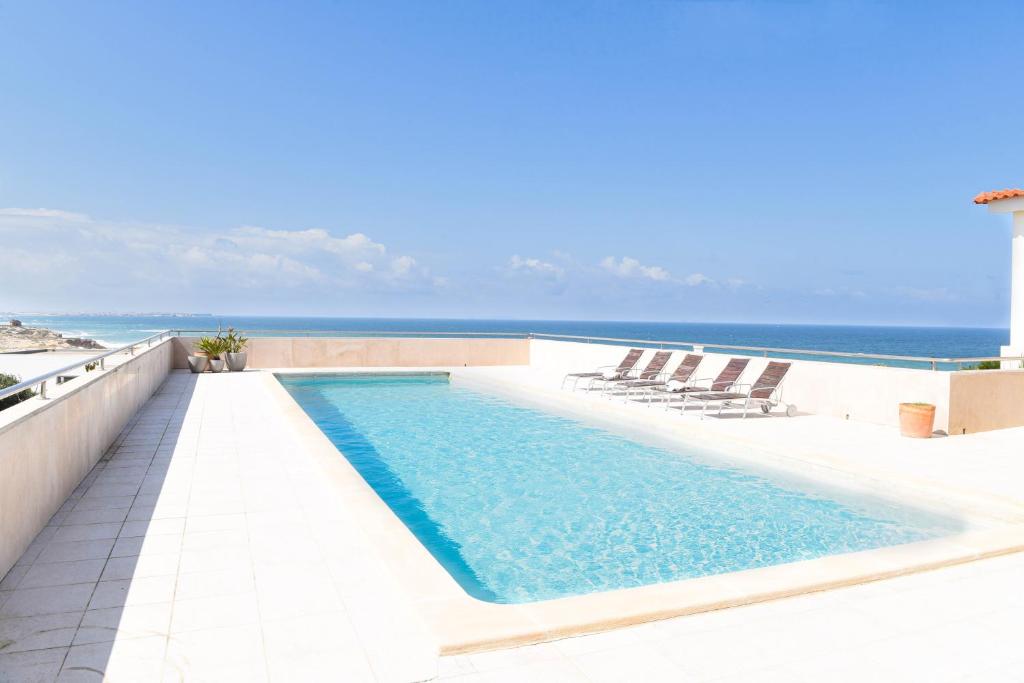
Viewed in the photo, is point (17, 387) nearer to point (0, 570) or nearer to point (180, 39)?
point (0, 570)

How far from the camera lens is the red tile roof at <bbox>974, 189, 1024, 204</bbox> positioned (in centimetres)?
1038

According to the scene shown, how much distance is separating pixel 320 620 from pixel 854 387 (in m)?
8.08

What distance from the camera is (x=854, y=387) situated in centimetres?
871

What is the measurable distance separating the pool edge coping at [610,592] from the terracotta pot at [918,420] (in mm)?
3432

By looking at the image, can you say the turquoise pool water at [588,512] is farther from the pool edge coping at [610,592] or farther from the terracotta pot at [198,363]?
the terracotta pot at [198,363]

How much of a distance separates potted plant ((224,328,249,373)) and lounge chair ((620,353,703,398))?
8.11 metres

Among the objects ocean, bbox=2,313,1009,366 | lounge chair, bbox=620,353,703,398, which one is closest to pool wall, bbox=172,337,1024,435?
lounge chair, bbox=620,353,703,398

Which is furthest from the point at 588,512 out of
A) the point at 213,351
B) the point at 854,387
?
the point at 213,351

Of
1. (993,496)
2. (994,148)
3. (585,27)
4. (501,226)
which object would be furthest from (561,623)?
(994,148)

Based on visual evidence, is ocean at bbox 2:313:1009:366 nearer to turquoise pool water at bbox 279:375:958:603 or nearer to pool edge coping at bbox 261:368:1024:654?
turquoise pool water at bbox 279:375:958:603

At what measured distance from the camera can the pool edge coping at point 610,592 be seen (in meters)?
2.63

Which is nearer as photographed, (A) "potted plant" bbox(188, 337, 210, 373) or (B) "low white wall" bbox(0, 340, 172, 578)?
(B) "low white wall" bbox(0, 340, 172, 578)

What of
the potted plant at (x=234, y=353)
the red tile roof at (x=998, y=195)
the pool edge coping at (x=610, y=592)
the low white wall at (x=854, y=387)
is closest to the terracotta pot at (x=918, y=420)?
the low white wall at (x=854, y=387)

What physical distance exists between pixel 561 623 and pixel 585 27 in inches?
1025
